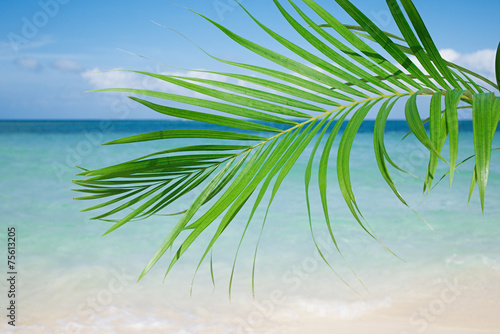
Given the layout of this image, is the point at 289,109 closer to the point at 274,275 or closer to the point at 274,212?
the point at 274,275

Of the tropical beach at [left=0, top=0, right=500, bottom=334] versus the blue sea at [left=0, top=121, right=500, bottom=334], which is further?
the blue sea at [left=0, top=121, right=500, bottom=334]

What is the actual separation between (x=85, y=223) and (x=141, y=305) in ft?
6.84

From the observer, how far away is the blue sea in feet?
8.13

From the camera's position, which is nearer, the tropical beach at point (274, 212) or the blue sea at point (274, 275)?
the tropical beach at point (274, 212)

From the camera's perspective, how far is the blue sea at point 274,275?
8.13ft

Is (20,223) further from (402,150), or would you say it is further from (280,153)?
(402,150)

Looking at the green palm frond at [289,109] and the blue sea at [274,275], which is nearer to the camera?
the green palm frond at [289,109]

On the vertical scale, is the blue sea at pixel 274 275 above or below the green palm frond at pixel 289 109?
below

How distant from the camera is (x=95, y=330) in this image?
2.39m

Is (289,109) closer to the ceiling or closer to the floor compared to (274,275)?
closer to the ceiling

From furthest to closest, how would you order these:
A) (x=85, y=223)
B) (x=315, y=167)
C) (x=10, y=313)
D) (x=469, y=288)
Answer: (x=315, y=167) → (x=85, y=223) → (x=469, y=288) → (x=10, y=313)

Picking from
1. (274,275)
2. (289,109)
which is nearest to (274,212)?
(274,275)

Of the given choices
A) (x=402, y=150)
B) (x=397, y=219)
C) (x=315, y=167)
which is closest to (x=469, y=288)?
(x=397, y=219)

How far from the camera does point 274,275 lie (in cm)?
319
